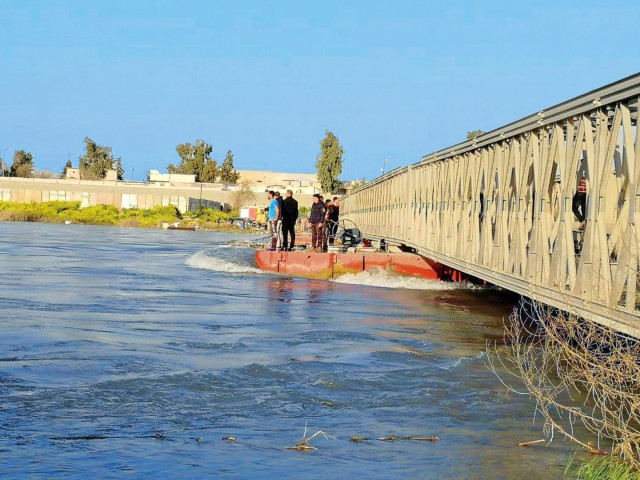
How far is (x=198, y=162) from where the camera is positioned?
6964 inches

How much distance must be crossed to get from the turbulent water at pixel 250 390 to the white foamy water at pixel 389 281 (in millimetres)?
5424

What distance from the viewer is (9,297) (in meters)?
20.9

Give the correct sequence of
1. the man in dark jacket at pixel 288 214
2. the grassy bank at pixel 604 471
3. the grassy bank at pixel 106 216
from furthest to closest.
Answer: the grassy bank at pixel 106 216
the man in dark jacket at pixel 288 214
the grassy bank at pixel 604 471

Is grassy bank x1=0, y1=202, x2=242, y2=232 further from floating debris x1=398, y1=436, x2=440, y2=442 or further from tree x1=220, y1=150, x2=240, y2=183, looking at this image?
floating debris x1=398, y1=436, x2=440, y2=442

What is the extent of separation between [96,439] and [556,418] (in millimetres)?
4358

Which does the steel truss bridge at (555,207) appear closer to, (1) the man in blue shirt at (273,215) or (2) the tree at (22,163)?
(1) the man in blue shirt at (273,215)

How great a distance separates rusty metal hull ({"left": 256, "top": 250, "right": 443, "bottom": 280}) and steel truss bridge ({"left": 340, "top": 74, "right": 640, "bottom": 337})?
3.03m

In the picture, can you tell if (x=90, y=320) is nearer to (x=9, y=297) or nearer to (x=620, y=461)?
(x=9, y=297)

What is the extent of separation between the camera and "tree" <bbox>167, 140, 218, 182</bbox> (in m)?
176

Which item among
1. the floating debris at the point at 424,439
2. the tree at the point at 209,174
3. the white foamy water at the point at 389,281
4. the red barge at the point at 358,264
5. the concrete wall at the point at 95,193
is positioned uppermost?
the tree at the point at 209,174

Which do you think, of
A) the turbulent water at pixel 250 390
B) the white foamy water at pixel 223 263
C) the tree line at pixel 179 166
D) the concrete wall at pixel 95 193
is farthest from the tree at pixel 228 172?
the turbulent water at pixel 250 390

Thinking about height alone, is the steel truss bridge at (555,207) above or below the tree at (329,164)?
below

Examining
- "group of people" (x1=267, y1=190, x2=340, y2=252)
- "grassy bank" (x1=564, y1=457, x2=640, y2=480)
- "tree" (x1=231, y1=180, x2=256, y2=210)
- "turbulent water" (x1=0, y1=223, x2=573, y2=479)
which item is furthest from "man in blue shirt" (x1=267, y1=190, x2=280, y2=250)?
"tree" (x1=231, y1=180, x2=256, y2=210)

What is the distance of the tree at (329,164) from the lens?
480ft
